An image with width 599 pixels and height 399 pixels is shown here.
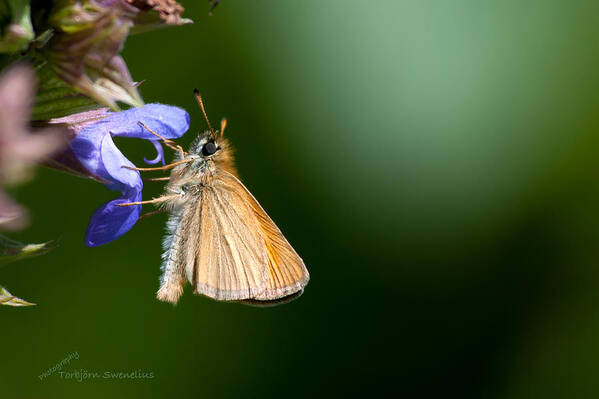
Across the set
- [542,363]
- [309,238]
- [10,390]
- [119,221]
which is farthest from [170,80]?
[542,363]

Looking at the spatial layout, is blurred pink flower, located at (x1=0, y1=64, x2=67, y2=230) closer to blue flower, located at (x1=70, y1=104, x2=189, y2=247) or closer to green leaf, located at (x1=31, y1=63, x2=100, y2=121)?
green leaf, located at (x1=31, y1=63, x2=100, y2=121)

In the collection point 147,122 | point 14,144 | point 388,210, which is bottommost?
point 388,210

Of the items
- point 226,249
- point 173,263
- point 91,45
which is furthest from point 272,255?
point 91,45

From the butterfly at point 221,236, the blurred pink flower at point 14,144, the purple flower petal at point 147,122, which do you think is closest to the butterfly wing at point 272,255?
the butterfly at point 221,236

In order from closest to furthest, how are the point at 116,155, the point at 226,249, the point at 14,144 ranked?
the point at 14,144 → the point at 116,155 → the point at 226,249

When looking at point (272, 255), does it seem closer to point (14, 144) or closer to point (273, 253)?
point (273, 253)

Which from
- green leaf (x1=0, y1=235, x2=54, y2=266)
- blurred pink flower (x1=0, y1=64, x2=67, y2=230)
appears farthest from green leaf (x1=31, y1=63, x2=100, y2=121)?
blurred pink flower (x1=0, y1=64, x2=67, y2=230)
